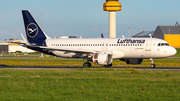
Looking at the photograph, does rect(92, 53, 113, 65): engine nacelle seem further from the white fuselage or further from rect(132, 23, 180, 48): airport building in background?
rect(132, 23, 180, 48): airport building in background

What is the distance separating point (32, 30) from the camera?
41969 millimetres

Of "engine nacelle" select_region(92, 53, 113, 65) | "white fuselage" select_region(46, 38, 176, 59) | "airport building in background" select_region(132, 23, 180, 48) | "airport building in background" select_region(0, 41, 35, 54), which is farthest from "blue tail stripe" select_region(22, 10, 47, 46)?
"airport building in background" select_region(132, 23, 180, 48)

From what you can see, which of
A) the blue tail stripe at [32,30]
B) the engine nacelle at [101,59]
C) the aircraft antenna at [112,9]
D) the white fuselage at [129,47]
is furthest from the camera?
the aircraft antenna at [112,9]

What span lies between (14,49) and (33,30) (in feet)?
320

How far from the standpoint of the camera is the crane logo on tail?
41812 mm

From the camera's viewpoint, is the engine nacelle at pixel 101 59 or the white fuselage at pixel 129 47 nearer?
the engine nacelle at pixel 101 59

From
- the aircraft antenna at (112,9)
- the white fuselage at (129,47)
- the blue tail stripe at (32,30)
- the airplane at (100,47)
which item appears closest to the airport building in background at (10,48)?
the aircraft antenna at (112,9)

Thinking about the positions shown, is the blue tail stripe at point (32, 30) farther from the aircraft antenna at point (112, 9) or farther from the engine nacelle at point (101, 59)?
the aircraft antenna at point (112, 9)

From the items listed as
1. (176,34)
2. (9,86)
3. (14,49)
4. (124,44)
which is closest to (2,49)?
(14,49)

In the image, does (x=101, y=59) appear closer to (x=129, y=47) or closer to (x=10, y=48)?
(x=129, y=47)

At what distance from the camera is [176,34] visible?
146 meters

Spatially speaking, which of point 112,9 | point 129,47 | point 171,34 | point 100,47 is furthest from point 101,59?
point 171,34

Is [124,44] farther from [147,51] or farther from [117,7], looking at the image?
[117,7]

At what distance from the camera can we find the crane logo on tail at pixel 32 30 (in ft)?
137
